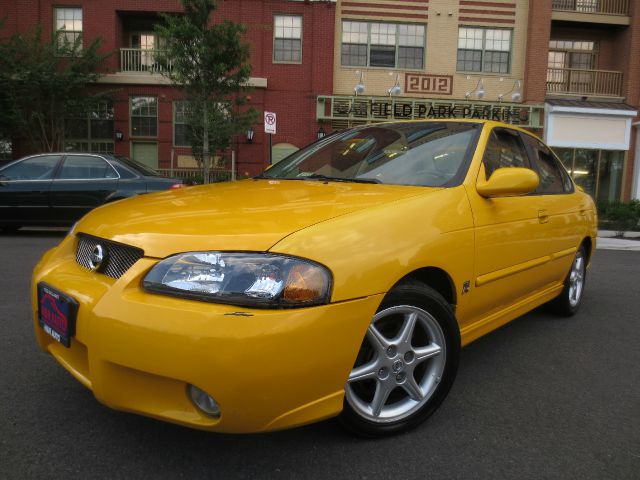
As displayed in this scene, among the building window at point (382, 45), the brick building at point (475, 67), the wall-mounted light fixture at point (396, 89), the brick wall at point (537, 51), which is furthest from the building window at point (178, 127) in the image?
the brick wall at point (537, 51)

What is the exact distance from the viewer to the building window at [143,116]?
1666 centimetres

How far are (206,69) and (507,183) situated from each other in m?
11.4

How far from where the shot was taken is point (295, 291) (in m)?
1.75

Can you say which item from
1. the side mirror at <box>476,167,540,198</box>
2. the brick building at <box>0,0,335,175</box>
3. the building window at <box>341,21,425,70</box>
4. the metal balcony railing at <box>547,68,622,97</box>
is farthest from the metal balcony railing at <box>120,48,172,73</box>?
the side mirror at <box>476,167,540,198</box>

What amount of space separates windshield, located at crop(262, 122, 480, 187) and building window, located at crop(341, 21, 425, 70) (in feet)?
47.2

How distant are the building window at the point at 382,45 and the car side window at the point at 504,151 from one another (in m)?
14.4

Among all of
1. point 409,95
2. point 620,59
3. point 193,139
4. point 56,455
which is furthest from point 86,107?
point 620,59

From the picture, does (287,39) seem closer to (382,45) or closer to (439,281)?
(382,45)

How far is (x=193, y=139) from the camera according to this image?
1377 centimetres

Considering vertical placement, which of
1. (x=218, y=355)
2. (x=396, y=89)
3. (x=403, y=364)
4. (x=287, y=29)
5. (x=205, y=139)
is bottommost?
(x=403, y=364)

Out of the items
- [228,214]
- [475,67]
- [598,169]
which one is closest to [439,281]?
[228,214]

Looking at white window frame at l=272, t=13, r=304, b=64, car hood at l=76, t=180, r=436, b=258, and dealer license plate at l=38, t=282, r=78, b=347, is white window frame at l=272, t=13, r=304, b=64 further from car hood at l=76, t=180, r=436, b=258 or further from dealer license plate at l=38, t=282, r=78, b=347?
dealer license plate at l=38, t=282, r=78, b=347

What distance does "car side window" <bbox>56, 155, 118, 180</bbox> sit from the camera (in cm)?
865

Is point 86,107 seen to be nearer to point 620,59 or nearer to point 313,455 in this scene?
point 313,455
